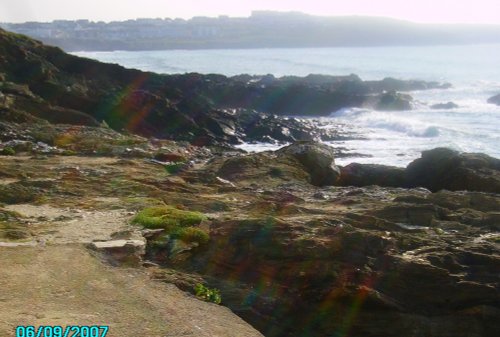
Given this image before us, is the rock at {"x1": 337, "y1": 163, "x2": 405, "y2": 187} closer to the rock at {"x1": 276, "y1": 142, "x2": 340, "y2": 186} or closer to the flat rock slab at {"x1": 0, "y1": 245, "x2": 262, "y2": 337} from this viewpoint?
the rock at {"x1": 276, "y1": 142, "x2": 340, "y2": 186}

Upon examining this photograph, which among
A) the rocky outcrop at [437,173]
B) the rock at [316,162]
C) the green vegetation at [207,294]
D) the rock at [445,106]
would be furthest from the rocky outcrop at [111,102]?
the rock at [445,106]

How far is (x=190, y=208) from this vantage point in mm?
12680

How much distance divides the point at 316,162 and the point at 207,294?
13.4 metres

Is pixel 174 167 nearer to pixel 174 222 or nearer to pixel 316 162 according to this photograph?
pixel 316 162

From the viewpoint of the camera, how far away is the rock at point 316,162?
20819 mm

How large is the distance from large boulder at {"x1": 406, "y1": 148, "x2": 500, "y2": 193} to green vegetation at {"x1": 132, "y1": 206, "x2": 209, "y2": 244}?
10.8 metres

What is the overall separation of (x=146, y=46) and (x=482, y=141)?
6464 inches

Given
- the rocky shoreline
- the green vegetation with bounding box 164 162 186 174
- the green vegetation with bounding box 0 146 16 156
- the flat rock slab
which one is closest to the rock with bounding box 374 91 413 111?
the rocky shoreline

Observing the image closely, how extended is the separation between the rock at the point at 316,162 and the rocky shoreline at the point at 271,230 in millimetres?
58

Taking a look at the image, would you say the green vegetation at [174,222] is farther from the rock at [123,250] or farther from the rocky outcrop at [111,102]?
the rocky outcrop at [111,102]

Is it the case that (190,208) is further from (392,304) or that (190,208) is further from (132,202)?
(392,304)

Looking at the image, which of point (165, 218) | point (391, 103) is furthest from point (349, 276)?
point (391, 103)

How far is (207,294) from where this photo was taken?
8.07 meters

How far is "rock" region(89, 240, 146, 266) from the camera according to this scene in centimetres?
880
